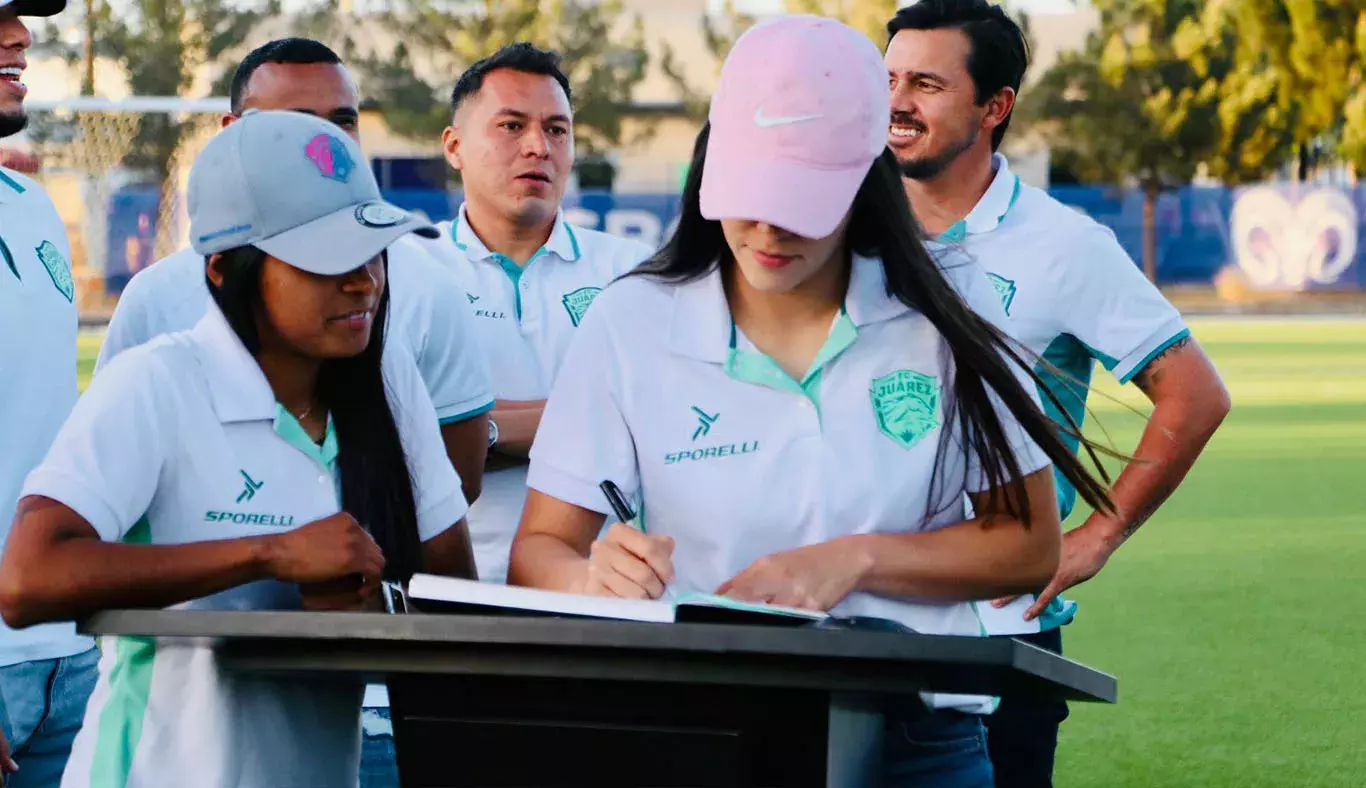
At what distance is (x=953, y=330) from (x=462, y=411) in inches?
61.7

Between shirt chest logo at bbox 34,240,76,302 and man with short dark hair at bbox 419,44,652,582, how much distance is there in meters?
0.99

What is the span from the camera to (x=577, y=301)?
187 inches

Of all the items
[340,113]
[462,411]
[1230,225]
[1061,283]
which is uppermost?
[340,113]

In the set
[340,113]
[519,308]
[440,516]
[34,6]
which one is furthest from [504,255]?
[440,516]

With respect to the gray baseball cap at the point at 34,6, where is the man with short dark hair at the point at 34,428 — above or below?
below

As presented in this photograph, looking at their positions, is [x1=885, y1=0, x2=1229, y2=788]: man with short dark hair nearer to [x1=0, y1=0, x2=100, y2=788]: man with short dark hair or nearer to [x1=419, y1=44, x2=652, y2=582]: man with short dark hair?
[x1=419, y1=44, x2=652, y2=582]: man with short dark hair

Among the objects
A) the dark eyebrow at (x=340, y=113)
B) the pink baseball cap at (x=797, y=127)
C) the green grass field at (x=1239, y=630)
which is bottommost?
the green grass field at (x=1239, y=630)

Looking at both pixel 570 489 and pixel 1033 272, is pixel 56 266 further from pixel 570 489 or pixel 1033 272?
pixel 1033 272

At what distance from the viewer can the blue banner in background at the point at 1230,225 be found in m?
34.8

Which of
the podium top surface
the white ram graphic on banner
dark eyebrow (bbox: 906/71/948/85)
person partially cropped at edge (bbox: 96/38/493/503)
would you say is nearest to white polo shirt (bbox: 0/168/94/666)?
person partially cropped at edge (bbox: 96/38/493/503)

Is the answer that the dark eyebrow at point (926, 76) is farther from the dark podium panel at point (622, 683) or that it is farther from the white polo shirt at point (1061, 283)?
the dark podium panel at point (622, 683)

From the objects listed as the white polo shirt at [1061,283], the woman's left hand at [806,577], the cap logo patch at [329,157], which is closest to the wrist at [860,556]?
the woman's left hand at [806,577]

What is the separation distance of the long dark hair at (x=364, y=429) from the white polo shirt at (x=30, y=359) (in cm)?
98

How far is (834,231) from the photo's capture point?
2502mm
